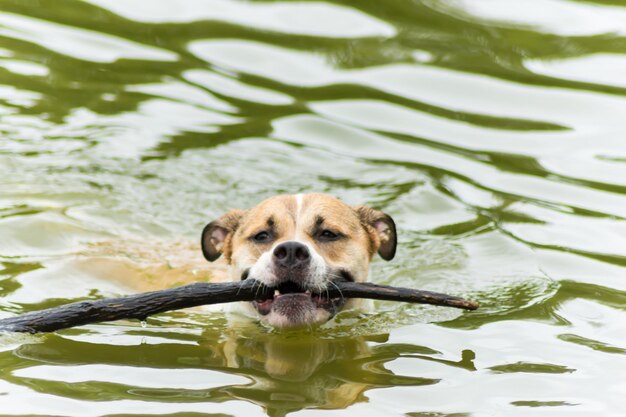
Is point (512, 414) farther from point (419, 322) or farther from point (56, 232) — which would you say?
point (56, 232)

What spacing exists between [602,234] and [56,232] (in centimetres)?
487

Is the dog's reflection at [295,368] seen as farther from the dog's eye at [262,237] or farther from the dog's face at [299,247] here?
the dog's eye at [262,237]

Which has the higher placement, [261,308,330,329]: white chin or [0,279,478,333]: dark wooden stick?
[0,279,478,333]: dark wooden stick

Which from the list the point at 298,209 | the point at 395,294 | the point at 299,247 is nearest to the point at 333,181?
the point at 298,209

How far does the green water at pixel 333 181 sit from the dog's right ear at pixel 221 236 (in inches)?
22.7

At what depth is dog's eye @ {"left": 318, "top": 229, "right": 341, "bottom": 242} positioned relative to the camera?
7.73m

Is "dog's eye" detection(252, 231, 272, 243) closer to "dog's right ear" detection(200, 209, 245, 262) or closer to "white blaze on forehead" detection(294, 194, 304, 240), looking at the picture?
"white blaze on forehead" detection(294, 194, 304, 240)

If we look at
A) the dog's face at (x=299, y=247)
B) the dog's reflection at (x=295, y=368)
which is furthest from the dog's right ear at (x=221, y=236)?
the dog's reflection at (x=295, y=368)

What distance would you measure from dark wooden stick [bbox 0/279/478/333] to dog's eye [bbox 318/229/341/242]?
3.25 feet

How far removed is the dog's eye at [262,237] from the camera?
7.73 meters

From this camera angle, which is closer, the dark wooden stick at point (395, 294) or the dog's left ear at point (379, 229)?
the dark wooden stick at point (395, 294)

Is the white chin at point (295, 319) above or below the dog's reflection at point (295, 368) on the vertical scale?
above

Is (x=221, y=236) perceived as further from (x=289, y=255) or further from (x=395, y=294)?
(x=395, y=294)

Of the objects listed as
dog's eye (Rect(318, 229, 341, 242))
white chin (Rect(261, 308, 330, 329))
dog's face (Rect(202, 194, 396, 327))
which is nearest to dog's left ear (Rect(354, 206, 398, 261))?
dog's face (Rect(202, 194, 396, 327))
